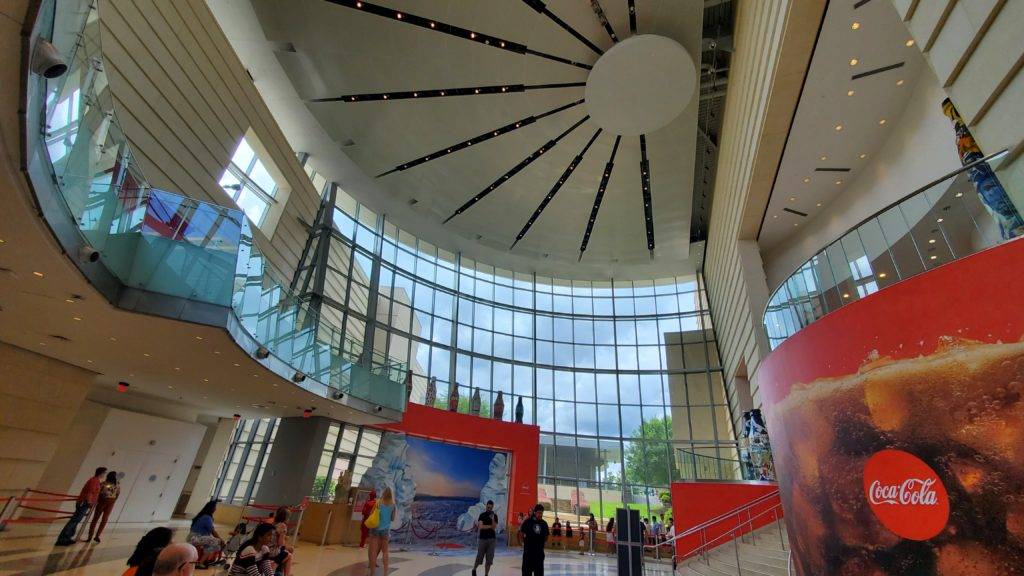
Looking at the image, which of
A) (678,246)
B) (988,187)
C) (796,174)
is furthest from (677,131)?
(988,187)

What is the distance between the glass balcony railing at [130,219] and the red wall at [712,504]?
29.4 feet

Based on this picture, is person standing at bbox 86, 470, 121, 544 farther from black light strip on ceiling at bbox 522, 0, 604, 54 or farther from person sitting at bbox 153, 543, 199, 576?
black light strip on ceiling at bbox 522, 0, 604, 54

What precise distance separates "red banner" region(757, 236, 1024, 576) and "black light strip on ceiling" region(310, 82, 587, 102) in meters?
10.3

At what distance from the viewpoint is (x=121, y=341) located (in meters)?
6.80

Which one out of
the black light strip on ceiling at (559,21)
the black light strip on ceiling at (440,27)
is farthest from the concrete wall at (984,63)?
the black light strip on ceiling at (440,27)

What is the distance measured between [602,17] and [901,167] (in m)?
7.35

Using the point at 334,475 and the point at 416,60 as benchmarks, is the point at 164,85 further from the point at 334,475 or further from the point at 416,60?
the point at 334,475

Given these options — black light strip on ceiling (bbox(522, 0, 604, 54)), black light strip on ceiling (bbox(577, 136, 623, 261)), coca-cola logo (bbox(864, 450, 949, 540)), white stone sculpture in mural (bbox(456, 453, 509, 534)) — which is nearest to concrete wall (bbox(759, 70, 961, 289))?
coca-cola logo (bbox(864, 450, 949, 540))

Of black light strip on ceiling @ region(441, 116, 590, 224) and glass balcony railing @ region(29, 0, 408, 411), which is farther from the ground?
black light strip on ceiling @ region(441, 116, 590, 224)

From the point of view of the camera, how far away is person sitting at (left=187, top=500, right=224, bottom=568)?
18.2 feet

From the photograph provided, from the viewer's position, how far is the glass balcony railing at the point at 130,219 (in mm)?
3562

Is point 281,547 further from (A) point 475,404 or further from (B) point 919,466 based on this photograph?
(A) point 475,404

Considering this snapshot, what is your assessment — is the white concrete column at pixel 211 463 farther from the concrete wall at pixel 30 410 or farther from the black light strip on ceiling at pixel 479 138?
the black light strip on ceiling at pixel 479 138

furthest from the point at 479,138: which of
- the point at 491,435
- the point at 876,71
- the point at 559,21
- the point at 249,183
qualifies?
the point at 876,71
